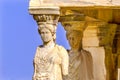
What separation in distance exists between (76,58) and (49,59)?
160 inches

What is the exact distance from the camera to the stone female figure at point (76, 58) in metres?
24.1

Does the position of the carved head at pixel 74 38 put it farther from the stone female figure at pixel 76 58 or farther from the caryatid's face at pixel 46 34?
the caryatid's face at pixel 46 34

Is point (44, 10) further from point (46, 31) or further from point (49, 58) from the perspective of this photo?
point (49, 58)

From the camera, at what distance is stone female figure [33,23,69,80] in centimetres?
2030

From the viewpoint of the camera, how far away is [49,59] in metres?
20.4

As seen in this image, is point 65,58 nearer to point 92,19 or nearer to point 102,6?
point 102,6

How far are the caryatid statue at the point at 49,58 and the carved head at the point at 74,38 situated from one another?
3.61m

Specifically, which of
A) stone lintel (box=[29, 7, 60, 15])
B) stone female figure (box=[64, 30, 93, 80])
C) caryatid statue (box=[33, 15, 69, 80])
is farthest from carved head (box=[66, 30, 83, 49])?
stone lintel (box=[29, 7, 60, 15])

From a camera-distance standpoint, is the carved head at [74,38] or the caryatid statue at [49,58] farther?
the carved head at [74,38]

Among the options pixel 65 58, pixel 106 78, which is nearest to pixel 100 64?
pixel 106 78

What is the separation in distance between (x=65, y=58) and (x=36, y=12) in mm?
1269

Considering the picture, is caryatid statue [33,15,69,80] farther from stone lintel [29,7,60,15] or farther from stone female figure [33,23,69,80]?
stone lintel [29,7,60,15]

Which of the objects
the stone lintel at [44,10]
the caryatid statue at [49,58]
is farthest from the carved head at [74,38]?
the stone lintel at [44,10]

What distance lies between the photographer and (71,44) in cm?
2420
